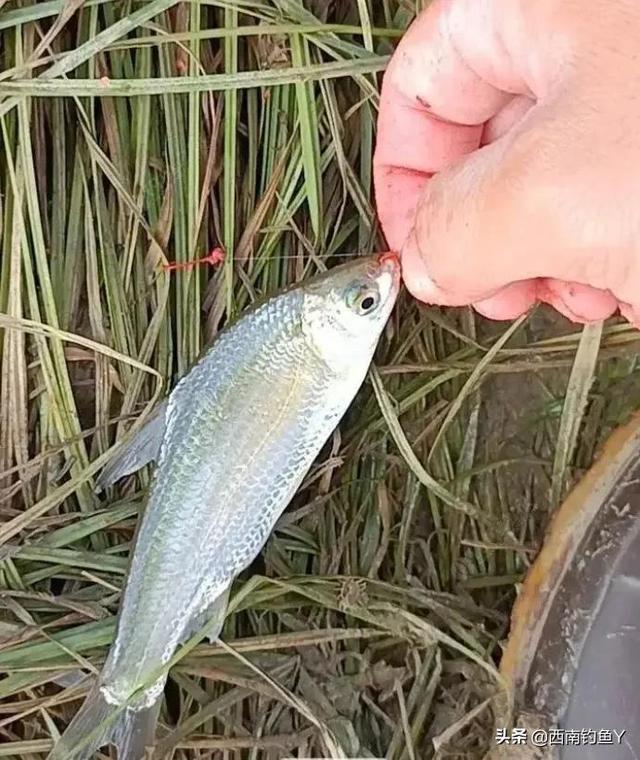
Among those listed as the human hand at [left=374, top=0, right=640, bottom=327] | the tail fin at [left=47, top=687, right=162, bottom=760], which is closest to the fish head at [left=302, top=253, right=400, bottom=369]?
the human hand at [left=374, top=0, right=640, bottom=327]

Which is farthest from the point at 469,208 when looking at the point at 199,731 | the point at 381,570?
the point at 199,731

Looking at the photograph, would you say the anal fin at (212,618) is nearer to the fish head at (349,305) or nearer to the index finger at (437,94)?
the fish head at (349,305)

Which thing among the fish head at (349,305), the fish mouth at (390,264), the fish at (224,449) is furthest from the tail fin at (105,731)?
the fish mouth at (390,264)

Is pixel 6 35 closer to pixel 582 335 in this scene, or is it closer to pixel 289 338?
pixel 289 338

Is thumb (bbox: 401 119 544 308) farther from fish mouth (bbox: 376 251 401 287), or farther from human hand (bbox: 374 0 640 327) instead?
fish mouth (bbox: 376 251 401 287)

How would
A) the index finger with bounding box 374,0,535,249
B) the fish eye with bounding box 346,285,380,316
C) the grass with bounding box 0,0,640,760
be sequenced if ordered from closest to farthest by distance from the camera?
1. the index finger with bounding box 374,0,535,249
2. the fish eye with bounding box 346,285,380,316
3. the grass with bounding box 0,0,640,760

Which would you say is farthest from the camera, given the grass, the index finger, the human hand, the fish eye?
the grass

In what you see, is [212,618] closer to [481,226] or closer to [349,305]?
[349,305]

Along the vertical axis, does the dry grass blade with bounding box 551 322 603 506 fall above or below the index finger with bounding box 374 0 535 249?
below

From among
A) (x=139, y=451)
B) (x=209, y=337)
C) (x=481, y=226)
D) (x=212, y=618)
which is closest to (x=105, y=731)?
(x=212, y=618)
